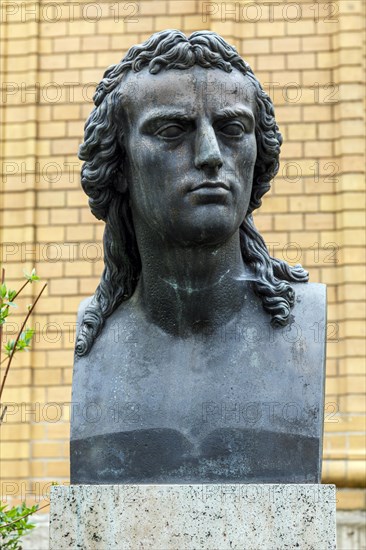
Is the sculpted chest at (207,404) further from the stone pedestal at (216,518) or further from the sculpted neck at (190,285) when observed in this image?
the stone pedestal at (216,518)

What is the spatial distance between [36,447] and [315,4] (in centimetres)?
375

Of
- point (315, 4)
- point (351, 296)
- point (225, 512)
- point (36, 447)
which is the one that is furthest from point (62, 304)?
point (225, 512)

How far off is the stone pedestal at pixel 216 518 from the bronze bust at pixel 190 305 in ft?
0.53

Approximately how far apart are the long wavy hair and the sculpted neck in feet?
0.37

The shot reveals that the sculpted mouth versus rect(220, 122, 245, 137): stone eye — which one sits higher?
rect(220, 122, 245, 137): stone eye

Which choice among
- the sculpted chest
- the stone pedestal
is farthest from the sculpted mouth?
the stone pedestal

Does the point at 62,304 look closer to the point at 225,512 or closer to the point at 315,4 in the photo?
the point at 315,4

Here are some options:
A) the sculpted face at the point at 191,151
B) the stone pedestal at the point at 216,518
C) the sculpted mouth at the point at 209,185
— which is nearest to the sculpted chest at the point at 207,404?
the stone pedestal at the point at 216,518

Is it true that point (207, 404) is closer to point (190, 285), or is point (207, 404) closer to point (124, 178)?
point (190, 285)

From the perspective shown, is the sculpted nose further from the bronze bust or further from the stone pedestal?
the stone pedestal

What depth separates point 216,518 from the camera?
14.8ft

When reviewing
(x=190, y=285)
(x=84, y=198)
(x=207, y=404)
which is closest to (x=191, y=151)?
(x=190, y=285)

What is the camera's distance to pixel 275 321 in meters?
4.86

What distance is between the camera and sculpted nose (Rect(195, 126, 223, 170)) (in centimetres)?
456
